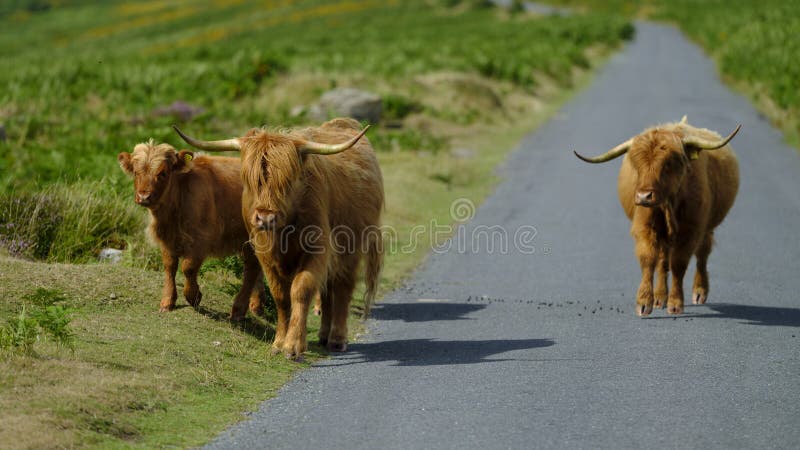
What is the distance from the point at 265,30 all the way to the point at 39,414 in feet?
232

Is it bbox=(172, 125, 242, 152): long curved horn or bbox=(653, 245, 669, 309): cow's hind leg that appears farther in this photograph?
bbox=(653, 245, 669, 309): cow's hind leg

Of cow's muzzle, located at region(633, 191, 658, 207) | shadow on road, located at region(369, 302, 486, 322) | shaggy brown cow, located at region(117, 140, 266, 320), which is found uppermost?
cow's muzzle, located at region(633, 191, 658, 207)

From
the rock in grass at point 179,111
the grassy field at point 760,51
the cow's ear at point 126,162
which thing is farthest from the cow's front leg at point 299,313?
the grassy field at point 760,51

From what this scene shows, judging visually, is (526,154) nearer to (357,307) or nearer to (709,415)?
(357,307)

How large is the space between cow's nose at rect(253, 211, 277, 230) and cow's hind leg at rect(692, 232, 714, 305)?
5058 mm

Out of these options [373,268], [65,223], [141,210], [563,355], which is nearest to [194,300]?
[373,268]

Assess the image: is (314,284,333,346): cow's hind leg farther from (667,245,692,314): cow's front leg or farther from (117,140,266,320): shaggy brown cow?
(667,245,692,314): cow's front leg

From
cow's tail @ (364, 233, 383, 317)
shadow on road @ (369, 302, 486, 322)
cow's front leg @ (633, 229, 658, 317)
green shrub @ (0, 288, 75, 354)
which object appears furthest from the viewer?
shadow on road @ (369, 302, 486, 322)

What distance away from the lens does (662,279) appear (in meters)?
10.3

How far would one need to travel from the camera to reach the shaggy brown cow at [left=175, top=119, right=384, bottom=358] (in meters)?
8.01

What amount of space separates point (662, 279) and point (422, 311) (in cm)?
234

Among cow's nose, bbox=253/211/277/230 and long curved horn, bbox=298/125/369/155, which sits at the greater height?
long curved horn, bbox=298/125/369/155

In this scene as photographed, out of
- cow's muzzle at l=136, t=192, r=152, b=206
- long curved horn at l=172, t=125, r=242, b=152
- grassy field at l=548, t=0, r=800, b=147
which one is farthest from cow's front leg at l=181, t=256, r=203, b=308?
grassy field at l=548, t=0, r=800, b=147

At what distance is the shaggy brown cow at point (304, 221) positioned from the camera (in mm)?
8008
